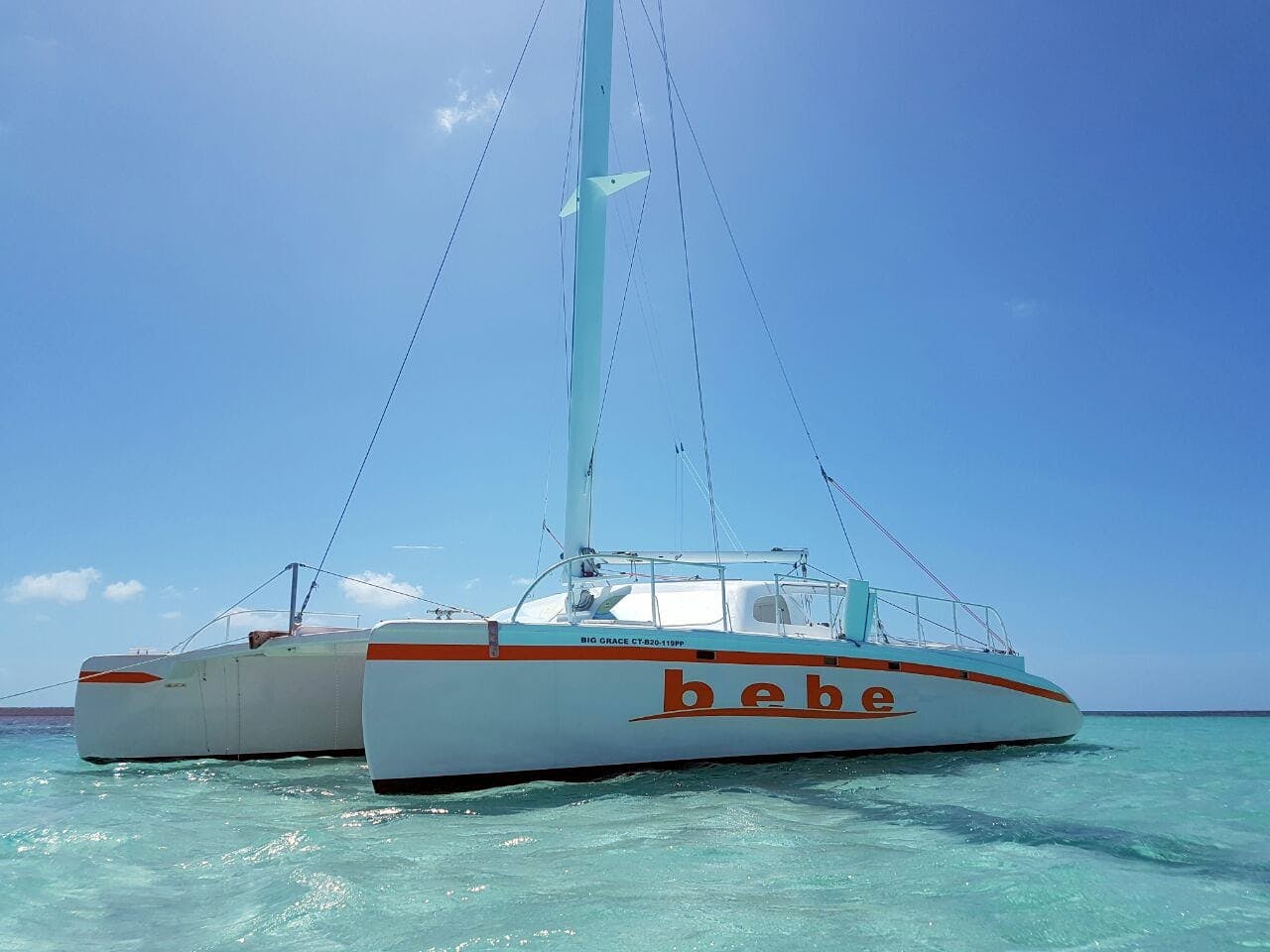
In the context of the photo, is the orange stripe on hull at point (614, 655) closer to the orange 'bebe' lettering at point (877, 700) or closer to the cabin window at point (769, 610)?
the orange 'bebe' lettering at point (877, 700)

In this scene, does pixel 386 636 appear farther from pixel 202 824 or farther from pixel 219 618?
pixel 219 618

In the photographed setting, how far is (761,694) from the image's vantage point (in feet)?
25.3

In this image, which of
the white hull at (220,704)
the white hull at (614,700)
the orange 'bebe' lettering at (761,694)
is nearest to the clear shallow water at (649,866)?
the white hull at (614,700)

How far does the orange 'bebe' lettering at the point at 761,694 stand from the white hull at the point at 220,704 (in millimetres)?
4122

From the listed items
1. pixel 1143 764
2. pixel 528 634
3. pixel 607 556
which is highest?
pixel 607 556

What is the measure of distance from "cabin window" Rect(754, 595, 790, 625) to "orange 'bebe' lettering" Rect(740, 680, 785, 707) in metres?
1.39

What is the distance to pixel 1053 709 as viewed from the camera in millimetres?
11031

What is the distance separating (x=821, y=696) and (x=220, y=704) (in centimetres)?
646

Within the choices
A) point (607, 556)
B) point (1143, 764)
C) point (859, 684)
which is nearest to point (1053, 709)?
point (1143, 764)

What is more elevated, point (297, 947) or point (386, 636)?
point (386, 636)

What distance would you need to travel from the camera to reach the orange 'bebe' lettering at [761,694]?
7613 mm

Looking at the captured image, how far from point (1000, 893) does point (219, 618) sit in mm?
7906

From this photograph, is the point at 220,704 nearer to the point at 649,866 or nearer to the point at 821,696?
the point at 821,696

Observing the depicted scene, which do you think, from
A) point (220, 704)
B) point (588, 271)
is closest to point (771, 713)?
point (588, 271)
